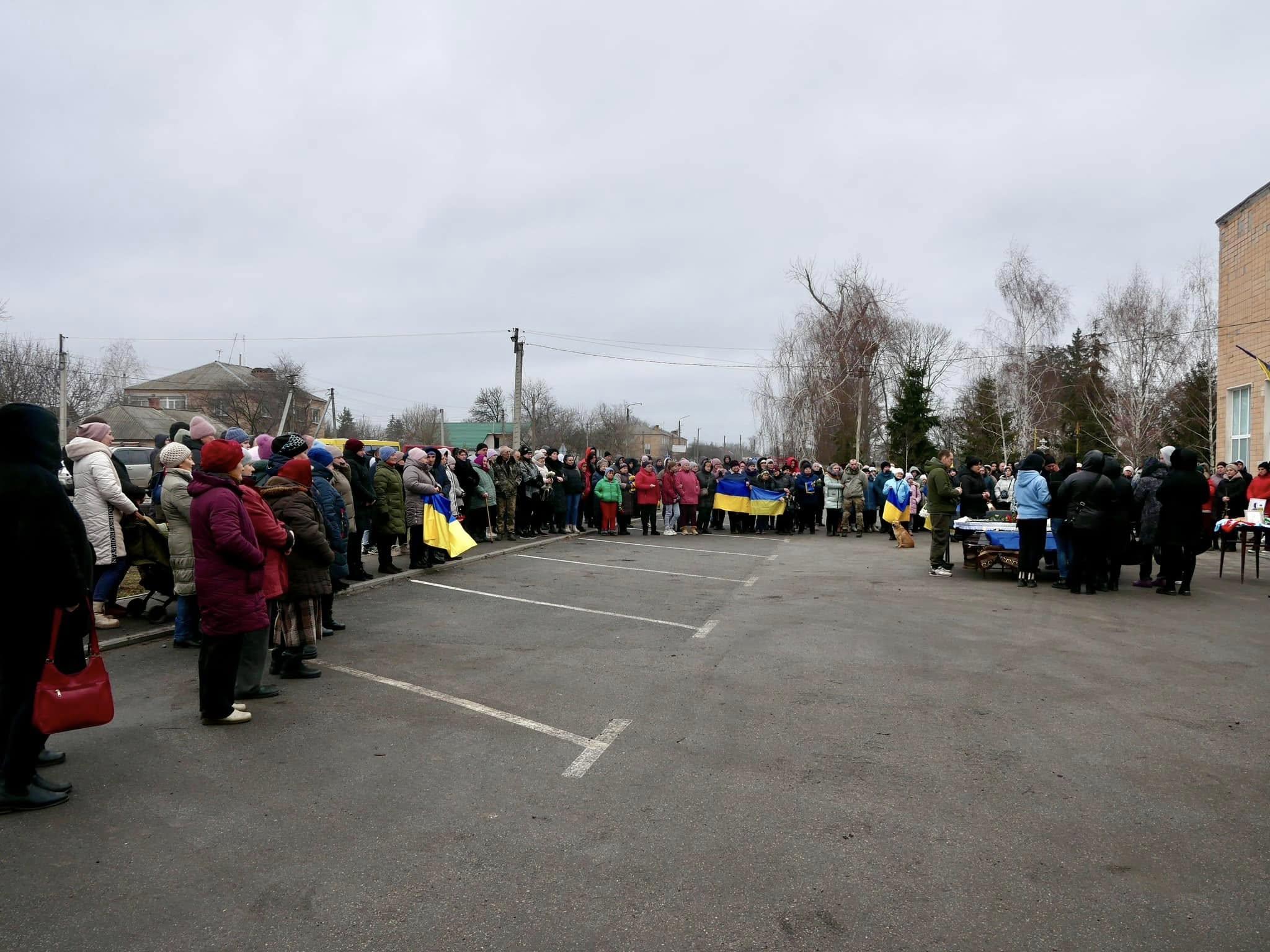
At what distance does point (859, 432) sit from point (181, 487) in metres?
41.7

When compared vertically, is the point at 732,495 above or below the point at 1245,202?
below

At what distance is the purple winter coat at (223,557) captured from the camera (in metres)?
5.59

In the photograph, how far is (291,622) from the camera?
683cm

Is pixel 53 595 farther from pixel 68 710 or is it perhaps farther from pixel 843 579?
pixel 843 579

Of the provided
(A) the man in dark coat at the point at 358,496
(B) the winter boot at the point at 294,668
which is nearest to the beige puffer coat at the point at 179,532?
(B) the winter boot at the point at 294,668

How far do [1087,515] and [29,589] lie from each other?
11870mm

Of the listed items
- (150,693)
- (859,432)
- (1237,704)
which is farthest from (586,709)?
(859,432)

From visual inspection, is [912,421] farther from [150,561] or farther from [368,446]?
[150,561]

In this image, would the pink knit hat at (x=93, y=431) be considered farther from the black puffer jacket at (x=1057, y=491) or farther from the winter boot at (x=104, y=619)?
the black puffer jacket at (x=1057, y=491)

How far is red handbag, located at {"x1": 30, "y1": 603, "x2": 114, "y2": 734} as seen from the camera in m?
4.30

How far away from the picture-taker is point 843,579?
13.2m

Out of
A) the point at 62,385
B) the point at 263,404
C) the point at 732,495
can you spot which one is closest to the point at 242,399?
the point at 263,404

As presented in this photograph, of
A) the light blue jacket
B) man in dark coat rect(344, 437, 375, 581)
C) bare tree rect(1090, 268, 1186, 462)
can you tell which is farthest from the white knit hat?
bare tree rect(1090, 268, 1186, 462)

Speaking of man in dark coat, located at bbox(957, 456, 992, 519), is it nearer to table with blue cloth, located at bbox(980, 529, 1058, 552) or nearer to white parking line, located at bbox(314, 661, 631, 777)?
table with blue cloth, located at bbox(980, 529, 1058, 552)
